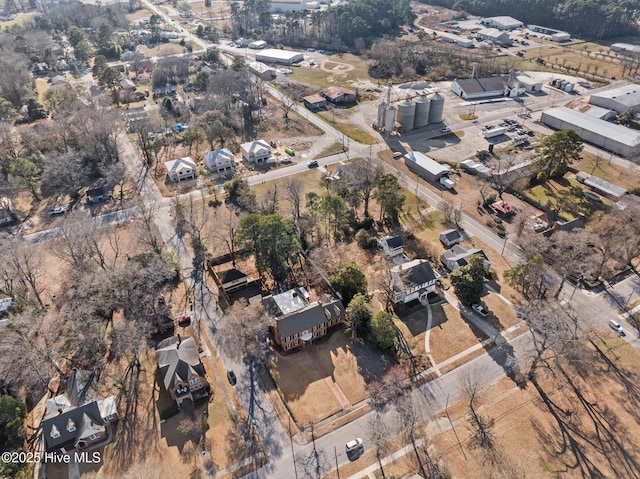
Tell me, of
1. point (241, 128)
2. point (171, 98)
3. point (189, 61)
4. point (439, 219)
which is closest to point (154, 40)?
point (189, 61)

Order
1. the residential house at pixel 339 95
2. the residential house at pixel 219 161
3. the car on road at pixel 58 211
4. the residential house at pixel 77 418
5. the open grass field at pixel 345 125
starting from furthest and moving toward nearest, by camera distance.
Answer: the residential house at pixel 339 95 < the open grass field at pixel 345 125 < the residential house at pixel 219 161 < the car on road at pixel 58 211 < the residential house at pixel 77 418

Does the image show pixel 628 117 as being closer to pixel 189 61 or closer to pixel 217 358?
pixel 217 358

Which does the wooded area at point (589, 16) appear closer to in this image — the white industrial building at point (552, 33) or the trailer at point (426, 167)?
the white industrial building at point (552, 33)

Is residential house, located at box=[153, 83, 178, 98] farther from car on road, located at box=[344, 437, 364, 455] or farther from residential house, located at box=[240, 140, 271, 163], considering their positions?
car on road, located at box=[344, 437, 364, 455]

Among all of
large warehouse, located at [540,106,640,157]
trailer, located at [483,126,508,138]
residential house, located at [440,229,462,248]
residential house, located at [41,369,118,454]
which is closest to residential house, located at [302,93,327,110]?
trailer, located at [483,126,508,138]

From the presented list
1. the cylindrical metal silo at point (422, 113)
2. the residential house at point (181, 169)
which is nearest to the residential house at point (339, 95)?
the cylindrical metal silo at point (422, 113)

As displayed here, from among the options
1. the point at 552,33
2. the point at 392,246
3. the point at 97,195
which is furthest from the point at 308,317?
the point at 552,33
